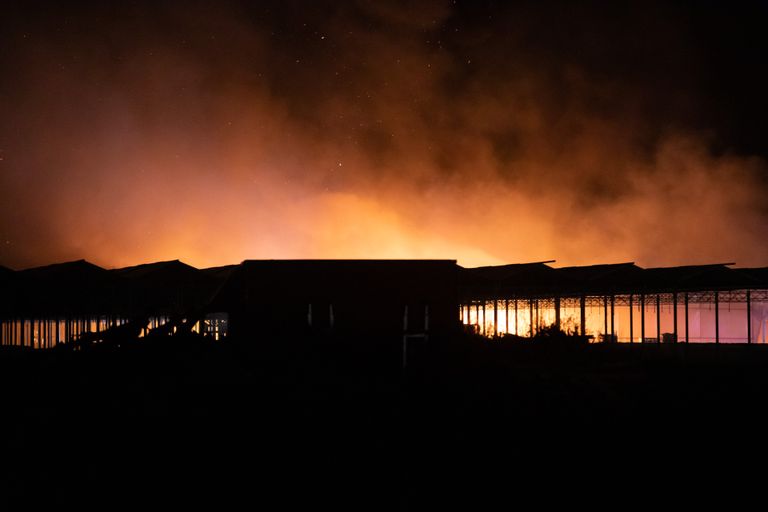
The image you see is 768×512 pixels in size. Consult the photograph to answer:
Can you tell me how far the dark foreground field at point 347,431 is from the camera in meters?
7.88

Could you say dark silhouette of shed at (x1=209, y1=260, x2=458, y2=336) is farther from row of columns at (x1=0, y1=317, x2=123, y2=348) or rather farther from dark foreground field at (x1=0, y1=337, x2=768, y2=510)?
row of columns at (x1=0, y1=317, x2=123, y2=348)

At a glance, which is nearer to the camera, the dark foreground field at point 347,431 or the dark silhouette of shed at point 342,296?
the dark foreground field at point 347,431

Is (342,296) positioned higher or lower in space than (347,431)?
higher

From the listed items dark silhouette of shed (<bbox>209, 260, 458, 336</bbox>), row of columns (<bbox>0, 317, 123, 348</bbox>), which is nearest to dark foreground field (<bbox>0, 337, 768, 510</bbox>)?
dark silhouette of shed (<bbox>209, 260, 458, 336</bbox>)

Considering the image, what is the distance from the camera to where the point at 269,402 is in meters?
11.4

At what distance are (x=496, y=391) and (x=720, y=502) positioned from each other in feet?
19.5

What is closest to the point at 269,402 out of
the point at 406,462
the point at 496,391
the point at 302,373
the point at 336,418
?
the point at 336,418

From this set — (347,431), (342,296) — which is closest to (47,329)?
(342,296)

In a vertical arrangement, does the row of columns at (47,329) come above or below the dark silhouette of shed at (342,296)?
below

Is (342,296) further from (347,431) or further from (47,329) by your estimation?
(47,329)

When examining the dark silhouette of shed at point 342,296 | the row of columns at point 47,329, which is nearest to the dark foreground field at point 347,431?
the dark silhouette of shed at point 342,296

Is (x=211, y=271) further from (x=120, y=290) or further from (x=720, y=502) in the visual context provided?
(x=720, y=502)

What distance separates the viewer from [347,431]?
33.3ft

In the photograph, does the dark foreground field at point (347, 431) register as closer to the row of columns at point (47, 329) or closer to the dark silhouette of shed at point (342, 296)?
the dark silhouette of shed at point (342, 296)
